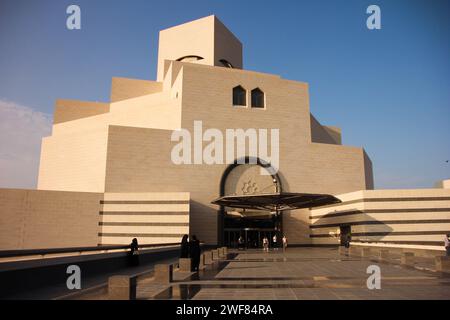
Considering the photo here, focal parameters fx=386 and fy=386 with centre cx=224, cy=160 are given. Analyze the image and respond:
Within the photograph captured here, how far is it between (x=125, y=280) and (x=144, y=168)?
3195cm

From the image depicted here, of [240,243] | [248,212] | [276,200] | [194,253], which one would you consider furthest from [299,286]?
[248,212]

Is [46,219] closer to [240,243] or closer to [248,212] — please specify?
[240,243]

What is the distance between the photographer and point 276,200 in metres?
36.9

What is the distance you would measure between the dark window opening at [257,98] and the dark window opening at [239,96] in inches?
44.3

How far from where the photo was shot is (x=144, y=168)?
40562 mm

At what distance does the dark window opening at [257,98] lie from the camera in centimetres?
4606

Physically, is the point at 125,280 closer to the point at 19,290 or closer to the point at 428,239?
the point at 19,290

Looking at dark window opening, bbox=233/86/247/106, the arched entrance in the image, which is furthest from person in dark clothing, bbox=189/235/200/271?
dark window opening, bbox=233/86/247/106

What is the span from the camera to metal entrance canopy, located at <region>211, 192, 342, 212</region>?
34.5 metres

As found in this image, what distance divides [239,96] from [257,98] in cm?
225

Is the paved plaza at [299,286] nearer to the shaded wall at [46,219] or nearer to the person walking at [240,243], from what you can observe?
the person walking at [240,243]

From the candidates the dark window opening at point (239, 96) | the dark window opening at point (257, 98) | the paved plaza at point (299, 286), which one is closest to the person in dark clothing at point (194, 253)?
the paved plaza at point (299, 286)
